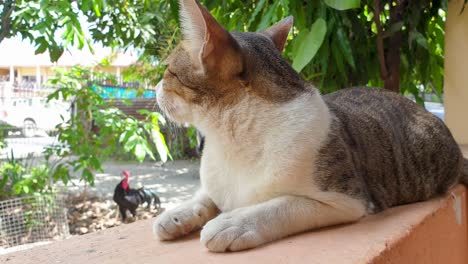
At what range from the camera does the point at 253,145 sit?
90 centimetres

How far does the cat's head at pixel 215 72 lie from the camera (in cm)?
86

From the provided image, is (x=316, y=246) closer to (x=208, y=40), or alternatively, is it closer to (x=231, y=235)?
(x=231, y=235)

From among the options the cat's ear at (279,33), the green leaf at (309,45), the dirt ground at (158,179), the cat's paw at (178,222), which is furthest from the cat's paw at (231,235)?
the dirt ground at (158,179)

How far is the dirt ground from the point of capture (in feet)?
13.9

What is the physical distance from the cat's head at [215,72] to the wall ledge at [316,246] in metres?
0.25

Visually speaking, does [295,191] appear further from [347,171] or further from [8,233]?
[8,233]

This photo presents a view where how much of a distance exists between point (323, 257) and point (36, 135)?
4665 mm

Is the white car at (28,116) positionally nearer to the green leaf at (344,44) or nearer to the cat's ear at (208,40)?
the green leaf at (344,44)

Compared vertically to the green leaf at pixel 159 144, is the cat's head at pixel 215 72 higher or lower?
higher

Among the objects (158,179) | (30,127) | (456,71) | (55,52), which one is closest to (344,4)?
(456,71)

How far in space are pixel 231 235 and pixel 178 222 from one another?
0.62ft

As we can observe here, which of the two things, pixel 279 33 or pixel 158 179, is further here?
pixel 158 179

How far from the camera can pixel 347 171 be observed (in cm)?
96

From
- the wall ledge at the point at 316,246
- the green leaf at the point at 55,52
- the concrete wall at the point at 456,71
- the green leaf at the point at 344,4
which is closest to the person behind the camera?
the wall ledge at the point at 316,246
